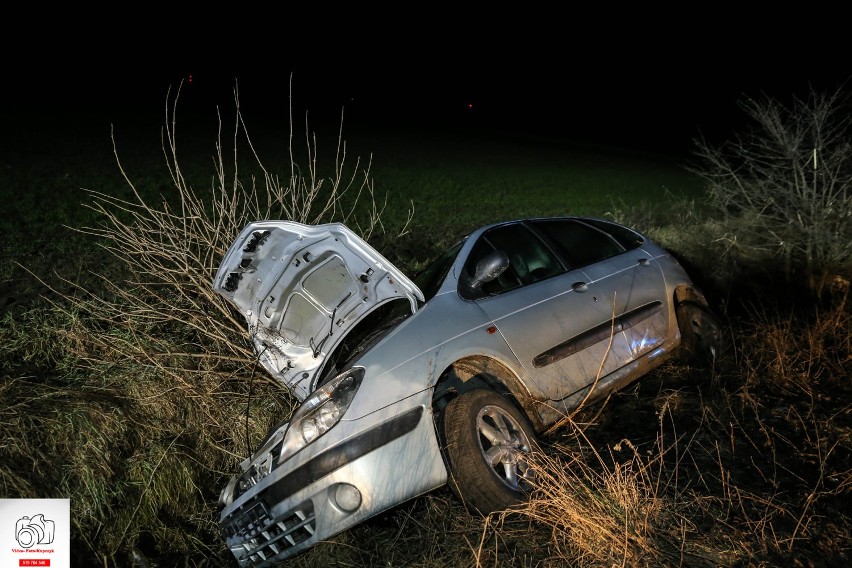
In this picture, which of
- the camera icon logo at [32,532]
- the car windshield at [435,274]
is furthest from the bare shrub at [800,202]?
the camera icon logo at [32,532]

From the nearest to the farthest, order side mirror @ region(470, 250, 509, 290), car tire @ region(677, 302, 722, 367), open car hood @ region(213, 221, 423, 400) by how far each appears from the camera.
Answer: side mirror @ region(470, 250, 509, 290) → open car hood @ region(213, 221, 423, 400) → car tire @ region(677, 302, 722, 367)

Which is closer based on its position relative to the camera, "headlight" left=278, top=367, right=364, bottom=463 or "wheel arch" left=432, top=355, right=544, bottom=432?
"headlight" left=278, top=367, right=364, bottom=463

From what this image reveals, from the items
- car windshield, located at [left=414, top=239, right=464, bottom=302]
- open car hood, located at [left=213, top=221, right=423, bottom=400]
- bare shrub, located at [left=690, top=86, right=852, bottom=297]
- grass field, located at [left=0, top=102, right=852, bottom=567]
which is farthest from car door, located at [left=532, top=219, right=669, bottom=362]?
bare shrub, located at [left=690, top=86, right=852, bottom=297]

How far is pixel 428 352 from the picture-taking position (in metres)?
3.63

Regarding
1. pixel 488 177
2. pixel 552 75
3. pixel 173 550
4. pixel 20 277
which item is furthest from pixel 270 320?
pixel 552 75

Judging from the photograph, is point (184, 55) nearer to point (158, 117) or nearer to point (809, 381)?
point (158, 117)

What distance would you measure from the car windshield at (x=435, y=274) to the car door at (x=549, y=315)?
161 mm

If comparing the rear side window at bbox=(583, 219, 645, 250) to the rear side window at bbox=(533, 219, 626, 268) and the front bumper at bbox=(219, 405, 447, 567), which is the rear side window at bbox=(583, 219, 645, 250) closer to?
the rear side window at bbox=(533, 219, 626, 268)

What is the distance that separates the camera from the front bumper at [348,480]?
10.7 feet

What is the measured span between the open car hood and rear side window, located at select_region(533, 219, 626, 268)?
5.10ft

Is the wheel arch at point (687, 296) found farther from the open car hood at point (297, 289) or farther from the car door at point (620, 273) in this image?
the open car hood at point (297, 289)

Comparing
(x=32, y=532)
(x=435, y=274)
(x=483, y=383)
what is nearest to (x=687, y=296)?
(x=435, y=274)

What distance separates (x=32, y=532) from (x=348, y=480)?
1.86 metres

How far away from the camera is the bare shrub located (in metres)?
7.29
